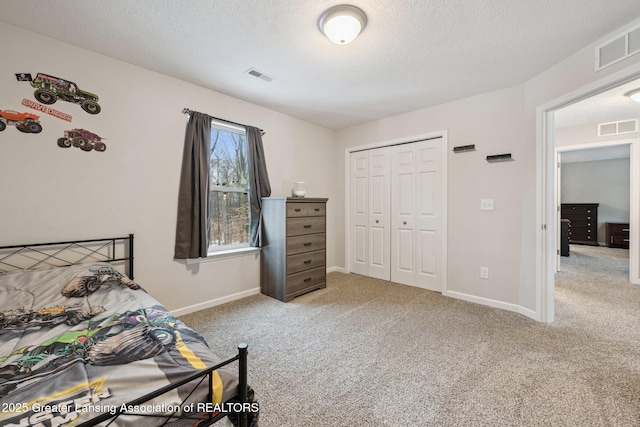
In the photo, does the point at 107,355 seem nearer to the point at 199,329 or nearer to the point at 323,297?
the point at 199,329

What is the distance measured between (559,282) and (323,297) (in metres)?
3.47

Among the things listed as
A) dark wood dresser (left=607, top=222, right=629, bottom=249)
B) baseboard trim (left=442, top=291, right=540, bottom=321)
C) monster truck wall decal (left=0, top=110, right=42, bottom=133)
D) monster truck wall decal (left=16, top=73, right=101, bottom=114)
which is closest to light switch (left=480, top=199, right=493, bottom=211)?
baseboard trim (left=442, top=291, right=540, bottom=321)

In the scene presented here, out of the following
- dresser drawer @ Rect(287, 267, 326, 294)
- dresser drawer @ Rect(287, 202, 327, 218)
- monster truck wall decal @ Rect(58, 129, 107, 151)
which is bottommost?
dresser drawer @ Rect(287, 267, 326, 294)

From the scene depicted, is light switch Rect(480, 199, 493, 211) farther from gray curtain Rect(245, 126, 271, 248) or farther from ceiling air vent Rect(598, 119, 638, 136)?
ceiling air vent Rect(598, 119, 638, 136)

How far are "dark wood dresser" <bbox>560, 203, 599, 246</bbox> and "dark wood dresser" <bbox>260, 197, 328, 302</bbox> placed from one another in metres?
7.77

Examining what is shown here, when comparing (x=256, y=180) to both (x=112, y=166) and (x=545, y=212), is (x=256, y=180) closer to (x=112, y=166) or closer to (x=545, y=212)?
(x=112, y=166)

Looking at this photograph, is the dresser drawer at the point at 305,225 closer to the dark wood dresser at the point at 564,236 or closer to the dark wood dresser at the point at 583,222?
the dark wood dresser at the point at 564,236

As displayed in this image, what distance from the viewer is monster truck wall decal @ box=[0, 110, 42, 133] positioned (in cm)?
192

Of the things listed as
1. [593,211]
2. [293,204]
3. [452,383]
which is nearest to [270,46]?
[293,204]

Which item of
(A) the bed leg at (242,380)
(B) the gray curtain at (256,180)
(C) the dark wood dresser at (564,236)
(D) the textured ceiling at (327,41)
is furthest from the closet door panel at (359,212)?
(C) the dark wood dresser at (564,236)

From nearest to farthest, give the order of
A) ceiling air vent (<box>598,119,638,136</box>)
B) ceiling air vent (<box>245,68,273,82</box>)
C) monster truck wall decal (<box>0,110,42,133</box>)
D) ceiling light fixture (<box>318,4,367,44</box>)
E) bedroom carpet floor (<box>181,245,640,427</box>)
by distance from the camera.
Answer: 1. bedroom carpet floor (<box>181,245,640,427</box>)
2. ceiling light fixture (<box>318,4,367,44</box>)
3. monster truck wall decal (<box>0,110,42,133</box>)
4. ceiling air vent (<box>245,68,273,82</box>)
5. ceiling air vent (<box>598,119,638,136</box>)

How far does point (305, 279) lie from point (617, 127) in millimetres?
5188

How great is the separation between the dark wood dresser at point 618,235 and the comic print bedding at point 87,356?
9227mm

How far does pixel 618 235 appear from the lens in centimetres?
639
